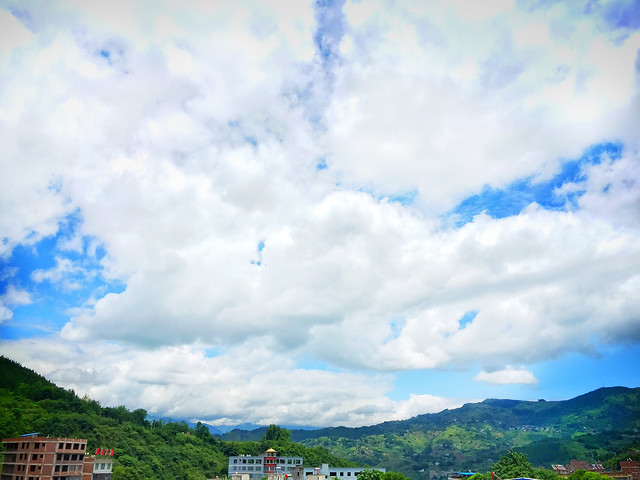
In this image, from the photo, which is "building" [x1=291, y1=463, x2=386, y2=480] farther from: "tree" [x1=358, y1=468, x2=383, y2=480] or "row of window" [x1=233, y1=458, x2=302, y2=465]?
"tree" [x1=358, y1=468, x2=383, y2=480]

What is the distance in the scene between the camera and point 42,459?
3250 inches

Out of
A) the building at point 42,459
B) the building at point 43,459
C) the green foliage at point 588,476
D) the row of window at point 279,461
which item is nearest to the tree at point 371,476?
the green foliage at point 588,476

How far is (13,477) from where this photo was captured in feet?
277

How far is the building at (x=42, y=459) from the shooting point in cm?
8262

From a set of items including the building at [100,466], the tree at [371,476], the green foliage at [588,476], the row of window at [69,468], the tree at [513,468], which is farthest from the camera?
the tree at [513,468]

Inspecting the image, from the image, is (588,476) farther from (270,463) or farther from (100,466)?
(100,466)

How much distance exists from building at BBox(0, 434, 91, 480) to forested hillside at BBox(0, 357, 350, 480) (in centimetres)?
1989

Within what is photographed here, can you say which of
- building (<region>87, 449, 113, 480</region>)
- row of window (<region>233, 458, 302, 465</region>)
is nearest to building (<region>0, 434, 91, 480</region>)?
building (<region>87, 449, 113, 480</region>)

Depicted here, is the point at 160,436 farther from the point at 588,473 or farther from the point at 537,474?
the point at 588,473

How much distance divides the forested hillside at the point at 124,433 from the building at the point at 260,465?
5.01 metres

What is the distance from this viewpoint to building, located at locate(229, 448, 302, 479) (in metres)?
146

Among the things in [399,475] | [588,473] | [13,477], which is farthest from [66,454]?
[588,473]

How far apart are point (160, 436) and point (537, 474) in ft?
388

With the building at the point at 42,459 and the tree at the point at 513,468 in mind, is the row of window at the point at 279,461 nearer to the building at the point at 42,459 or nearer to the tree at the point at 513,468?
the tree at the point at 513,468
